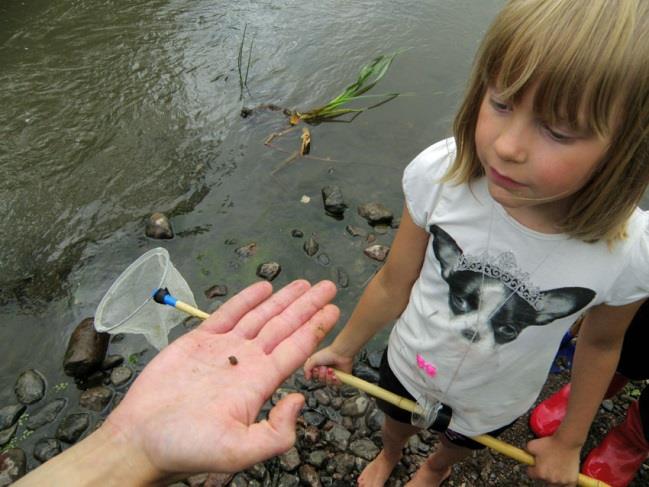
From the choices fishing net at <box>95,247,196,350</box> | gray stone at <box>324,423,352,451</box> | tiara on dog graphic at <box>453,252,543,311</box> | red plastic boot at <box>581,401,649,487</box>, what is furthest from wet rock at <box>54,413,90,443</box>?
red plastic boot at <box>581,401,649,487</box>

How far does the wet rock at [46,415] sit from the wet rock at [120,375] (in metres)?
0.25

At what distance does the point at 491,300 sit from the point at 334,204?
7.09 feet

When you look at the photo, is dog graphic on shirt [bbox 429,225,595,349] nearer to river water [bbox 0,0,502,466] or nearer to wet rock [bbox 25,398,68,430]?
river water [bbox 0,0,502,466]

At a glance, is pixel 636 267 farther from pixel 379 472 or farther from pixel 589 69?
pixel 379 472

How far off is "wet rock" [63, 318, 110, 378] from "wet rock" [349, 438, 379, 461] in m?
1.49

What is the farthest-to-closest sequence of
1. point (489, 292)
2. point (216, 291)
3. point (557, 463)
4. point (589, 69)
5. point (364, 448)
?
point (216, 291), point (364, 448), point (557, 463), point (489, 292), point (589, 69)

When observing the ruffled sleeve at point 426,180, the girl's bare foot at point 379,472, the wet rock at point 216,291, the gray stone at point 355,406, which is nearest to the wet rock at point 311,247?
the wet rock at point 216,291

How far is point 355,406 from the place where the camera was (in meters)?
2.66

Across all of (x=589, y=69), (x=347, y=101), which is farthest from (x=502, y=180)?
(x=347, y=101)

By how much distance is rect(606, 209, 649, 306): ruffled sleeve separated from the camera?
139 cm

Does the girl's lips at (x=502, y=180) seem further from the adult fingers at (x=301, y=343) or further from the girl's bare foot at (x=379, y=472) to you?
the girl's bare foot at (x=379, y=472)

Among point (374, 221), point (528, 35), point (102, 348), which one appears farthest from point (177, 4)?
point (528, 35)

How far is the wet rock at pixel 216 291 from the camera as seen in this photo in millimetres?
3141

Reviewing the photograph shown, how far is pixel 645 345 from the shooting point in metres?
2.08
